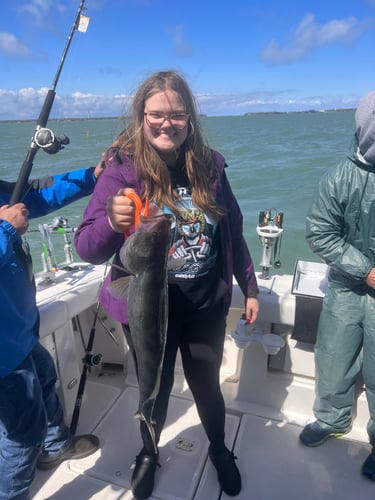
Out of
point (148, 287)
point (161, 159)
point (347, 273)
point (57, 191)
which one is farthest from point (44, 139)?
point (347, 273)

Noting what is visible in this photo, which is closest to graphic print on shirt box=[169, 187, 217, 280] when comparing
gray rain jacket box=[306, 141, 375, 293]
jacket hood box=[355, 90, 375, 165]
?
gray rain jacket box=[306, 141, 375, 293]

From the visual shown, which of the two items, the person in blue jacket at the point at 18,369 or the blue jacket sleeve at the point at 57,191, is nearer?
the person in blue jacket at the point at 18,369

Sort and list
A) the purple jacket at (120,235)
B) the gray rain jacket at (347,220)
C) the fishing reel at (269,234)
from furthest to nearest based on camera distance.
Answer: the fishing reel at (269,234) → the gray rain jacket at (347,220) → the purple jacket at (120,235)

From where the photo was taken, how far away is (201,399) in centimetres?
220

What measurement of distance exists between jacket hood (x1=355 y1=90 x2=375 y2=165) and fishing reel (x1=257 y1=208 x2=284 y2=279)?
3.20 ft

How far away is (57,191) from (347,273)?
208cm

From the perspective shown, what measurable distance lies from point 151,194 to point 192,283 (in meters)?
0.52

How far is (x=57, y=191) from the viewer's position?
8.91 feet

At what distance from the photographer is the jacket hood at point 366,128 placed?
199 cm

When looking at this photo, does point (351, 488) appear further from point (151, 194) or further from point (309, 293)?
point (151, 194)

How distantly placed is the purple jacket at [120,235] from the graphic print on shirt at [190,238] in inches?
5.4

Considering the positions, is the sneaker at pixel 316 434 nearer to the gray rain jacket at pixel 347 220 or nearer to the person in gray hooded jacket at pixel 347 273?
the person in gray hooded jacket at pixel 347 273

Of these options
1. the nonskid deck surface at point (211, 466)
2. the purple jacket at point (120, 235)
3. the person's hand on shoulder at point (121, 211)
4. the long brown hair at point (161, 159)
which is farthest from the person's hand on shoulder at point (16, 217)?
the nonskid deck surface at point (211, 466)

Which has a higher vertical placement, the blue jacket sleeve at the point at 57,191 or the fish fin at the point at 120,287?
the blue jacket sleeve at the point at 57,191
